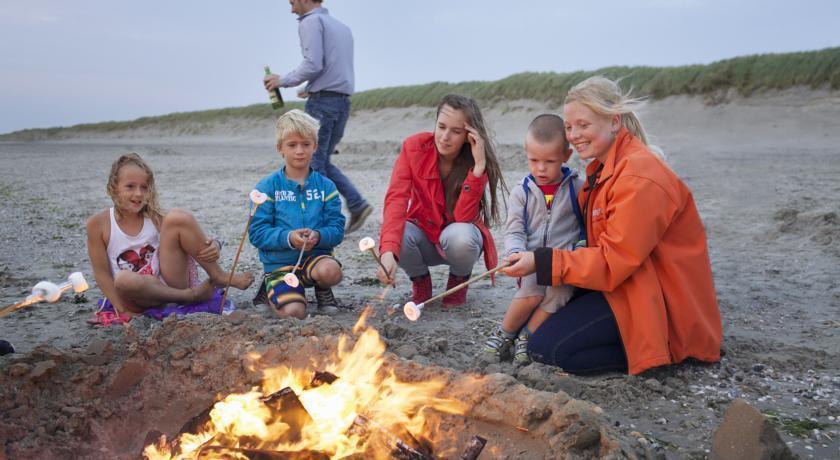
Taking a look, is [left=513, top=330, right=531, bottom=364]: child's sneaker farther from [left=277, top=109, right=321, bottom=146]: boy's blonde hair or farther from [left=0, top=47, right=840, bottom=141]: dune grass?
[left=0, top=47, right=840, bottom=141]: dune grass

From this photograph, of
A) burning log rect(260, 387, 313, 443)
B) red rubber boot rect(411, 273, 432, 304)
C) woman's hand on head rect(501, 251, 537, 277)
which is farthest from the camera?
red rubber boot rect(411, 273, 432, 304)

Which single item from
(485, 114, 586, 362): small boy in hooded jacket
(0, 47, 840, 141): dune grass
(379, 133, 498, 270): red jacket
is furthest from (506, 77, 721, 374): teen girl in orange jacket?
(0, 47, 840, 141): dune grass

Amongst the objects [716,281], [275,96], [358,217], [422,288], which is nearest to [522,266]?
[422,288]

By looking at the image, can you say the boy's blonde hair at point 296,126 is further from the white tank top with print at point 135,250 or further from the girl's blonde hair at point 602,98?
the girl's blonde hair at point 602,98

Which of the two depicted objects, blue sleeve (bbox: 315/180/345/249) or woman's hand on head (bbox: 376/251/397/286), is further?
blue sleeve (bbox: 315/180/345/249)

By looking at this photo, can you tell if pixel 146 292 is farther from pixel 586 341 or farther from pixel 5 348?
pixel 586 341

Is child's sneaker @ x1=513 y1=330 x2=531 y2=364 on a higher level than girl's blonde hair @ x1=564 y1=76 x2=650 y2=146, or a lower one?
lower

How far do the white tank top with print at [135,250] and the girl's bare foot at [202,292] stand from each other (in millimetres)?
242

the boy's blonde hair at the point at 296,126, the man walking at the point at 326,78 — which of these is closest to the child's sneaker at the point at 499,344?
the boy's blonde hair at the point at 296,126

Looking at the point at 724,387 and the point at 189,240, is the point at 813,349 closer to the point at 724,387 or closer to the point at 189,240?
the point at 724,387

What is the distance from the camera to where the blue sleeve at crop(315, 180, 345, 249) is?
14.2ft

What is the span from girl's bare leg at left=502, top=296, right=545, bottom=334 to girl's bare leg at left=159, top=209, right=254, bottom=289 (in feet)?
5.80

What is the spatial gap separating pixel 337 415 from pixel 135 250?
219cm

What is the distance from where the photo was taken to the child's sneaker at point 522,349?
132 inches
